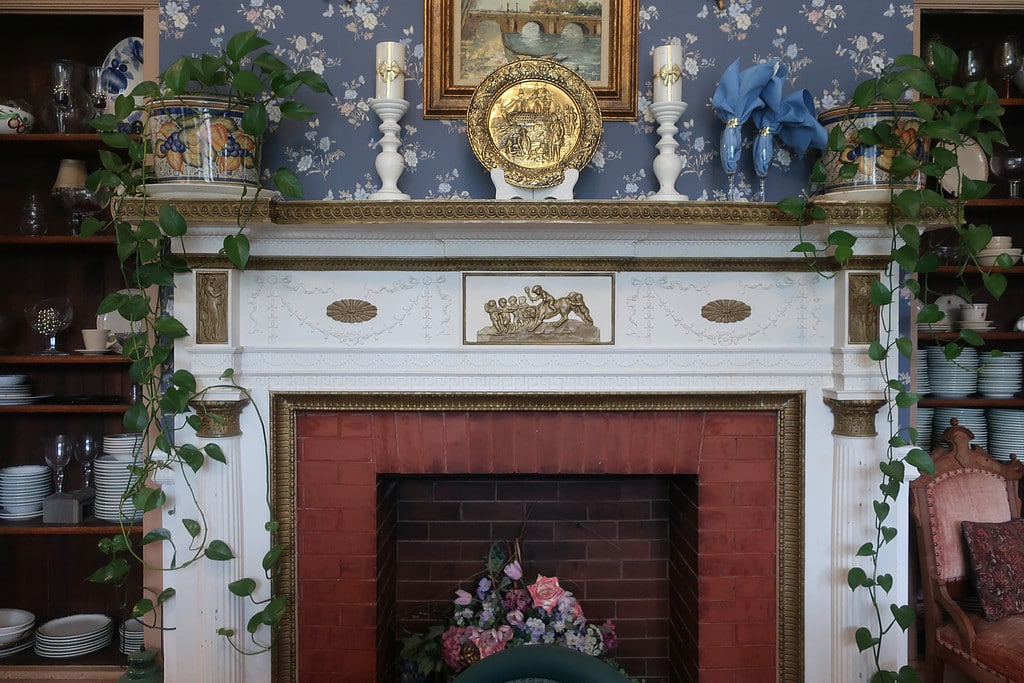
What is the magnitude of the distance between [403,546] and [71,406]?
1216 mm

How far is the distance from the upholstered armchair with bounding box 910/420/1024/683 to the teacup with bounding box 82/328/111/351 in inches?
108

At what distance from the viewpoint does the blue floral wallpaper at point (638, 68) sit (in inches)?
81.9

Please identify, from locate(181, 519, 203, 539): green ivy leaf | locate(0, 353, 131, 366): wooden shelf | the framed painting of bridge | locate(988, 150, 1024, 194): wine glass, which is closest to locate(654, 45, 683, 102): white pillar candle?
the framed painting of bridge

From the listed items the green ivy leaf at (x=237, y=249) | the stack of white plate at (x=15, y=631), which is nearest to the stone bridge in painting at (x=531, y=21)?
the green ivy leaf at (x=237, y=249)

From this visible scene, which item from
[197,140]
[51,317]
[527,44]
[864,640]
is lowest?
[864,640]

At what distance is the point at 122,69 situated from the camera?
2.48 m

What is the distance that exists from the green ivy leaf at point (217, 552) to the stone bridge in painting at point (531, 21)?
1.58m

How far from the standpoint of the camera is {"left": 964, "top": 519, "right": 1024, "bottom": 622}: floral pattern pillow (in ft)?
7.24

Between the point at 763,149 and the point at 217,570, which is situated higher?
the point at 763,149

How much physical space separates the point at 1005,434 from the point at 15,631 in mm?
3574

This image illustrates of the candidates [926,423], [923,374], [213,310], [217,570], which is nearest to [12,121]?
[213,310]

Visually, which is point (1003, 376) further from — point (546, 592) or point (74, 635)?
point (74, 635)

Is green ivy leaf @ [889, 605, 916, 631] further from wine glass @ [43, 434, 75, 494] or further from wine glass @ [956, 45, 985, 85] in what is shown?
wine glass @ [43, 434, 75, 494]

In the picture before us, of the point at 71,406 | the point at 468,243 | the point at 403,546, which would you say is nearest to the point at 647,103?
the point at 468,243
